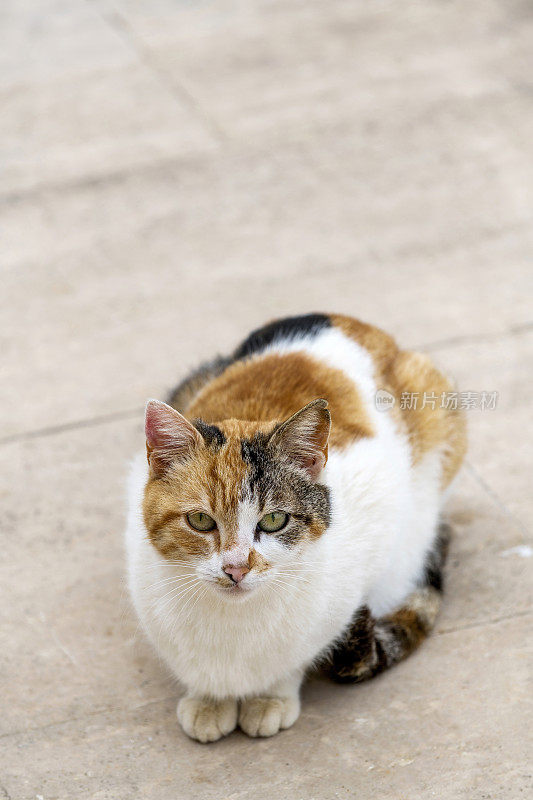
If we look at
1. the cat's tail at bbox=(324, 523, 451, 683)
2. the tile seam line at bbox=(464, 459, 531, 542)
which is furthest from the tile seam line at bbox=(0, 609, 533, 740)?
the tile seam line at bbox=(464, 459, 531, 542)

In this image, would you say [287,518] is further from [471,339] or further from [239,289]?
[239,289]

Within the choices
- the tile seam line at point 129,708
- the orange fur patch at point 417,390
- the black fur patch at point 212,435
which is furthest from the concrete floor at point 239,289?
the black fur patch at point 212,435

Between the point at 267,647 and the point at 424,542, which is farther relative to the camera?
the point at 424,542

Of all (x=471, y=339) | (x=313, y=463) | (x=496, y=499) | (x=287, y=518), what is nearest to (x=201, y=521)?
(x=287, y=518)

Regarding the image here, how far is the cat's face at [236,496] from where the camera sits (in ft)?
9.02

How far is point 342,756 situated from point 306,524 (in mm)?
789

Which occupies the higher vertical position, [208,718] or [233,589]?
[233,589]

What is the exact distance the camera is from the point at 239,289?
5559mm

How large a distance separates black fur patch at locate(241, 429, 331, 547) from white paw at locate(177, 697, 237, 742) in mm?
725

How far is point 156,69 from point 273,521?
18.3 feet

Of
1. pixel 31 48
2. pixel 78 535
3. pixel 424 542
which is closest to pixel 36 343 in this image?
pixel 78 535

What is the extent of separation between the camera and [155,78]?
24.5 ft

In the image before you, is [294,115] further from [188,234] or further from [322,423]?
[322,423]

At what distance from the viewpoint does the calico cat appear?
2803mm
